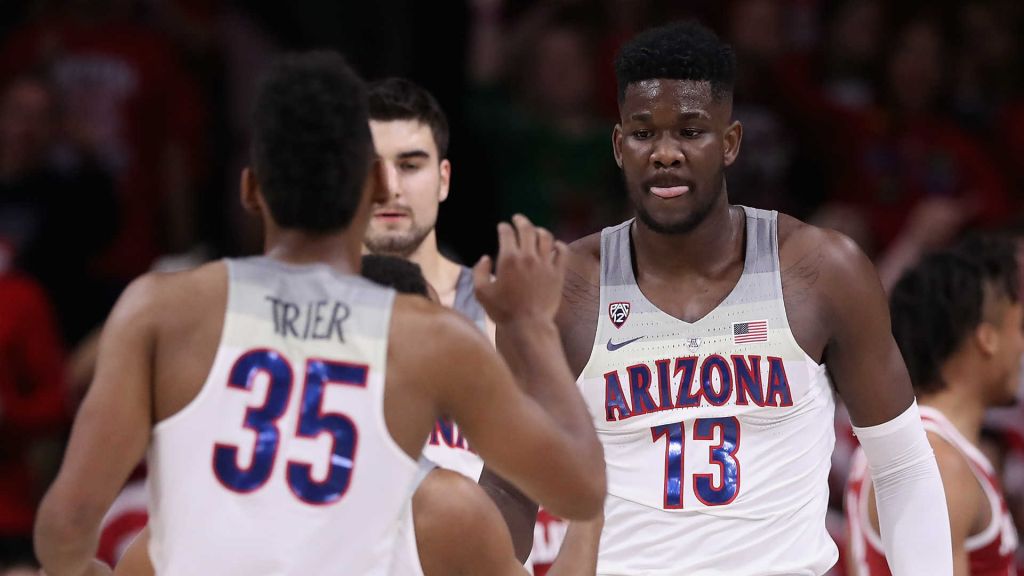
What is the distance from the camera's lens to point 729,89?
167 inches

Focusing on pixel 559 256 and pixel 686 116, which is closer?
pixel 559 256

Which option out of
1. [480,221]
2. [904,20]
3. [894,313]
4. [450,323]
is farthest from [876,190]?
[450,323]

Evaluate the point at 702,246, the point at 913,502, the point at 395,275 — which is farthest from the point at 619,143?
the point at 913,502

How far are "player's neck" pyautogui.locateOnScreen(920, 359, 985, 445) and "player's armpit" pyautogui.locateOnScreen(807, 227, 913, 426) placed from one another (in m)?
1.01

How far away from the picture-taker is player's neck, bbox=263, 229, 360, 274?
3082 millimetres

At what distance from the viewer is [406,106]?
532 cm

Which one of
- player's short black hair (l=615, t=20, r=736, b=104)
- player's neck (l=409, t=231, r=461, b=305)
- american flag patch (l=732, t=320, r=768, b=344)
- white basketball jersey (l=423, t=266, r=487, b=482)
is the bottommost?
white basketball jersey (l=423, t=266, r=487, b=482)

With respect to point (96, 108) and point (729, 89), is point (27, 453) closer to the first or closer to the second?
point (96, 108)

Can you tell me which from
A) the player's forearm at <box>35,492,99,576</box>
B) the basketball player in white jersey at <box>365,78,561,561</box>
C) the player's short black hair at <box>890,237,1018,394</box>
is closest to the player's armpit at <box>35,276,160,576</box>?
the player's forearm at <box>35,492,99,576</box>

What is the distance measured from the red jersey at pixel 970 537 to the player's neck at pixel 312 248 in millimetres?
2432

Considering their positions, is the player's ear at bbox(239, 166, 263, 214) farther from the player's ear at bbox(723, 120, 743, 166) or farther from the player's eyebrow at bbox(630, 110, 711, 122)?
the player's ear at bbox(723, 120, 743, 166)

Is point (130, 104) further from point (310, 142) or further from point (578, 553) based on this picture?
point (310, 142)

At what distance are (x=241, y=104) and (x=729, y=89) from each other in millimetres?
4884

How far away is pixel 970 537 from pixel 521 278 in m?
2.31
